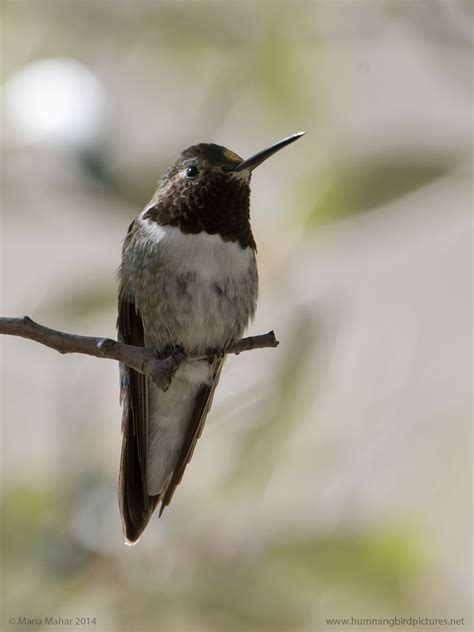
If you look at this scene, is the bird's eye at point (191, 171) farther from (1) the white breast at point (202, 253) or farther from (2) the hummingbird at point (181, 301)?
(1) the white breast at point (202, 253)

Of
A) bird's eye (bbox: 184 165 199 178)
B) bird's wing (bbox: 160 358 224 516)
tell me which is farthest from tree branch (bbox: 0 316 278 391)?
bird's eye (bbox: 184 165 199 178)

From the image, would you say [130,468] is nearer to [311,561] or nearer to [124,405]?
[124,405]

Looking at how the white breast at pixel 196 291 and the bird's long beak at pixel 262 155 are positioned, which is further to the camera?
the white breast at pixel 196 291

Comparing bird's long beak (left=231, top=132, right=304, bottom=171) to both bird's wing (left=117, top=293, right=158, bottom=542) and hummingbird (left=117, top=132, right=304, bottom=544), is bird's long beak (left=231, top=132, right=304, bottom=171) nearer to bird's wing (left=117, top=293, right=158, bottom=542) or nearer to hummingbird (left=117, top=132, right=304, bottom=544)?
hummingbird (left=117, top=132, right=304, bottom=544)

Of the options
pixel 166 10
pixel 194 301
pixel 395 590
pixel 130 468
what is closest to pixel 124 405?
pixel 130 468

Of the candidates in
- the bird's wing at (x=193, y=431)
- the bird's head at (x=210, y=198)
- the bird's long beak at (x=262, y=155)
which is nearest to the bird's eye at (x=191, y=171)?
the bird's head at (x=210, y=198)

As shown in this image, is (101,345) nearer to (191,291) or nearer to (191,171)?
(191,291)
